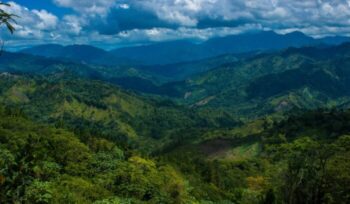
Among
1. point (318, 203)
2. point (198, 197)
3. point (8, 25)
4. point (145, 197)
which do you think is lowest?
point (198, 197)

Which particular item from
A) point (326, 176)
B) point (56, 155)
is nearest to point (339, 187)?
point (326, 176)

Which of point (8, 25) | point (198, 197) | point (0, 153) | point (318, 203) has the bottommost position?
point (198, 197)

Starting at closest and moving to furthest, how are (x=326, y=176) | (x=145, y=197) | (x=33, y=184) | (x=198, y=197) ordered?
(x=33, y=184)
(x=326, y=176)
(x=145, y=197)
(x=198, y=197)

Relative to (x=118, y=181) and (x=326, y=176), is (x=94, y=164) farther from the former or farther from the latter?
(x=326, y=176)

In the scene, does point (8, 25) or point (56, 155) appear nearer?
point (8, 25)

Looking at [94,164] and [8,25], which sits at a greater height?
[8,25]

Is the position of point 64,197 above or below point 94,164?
above

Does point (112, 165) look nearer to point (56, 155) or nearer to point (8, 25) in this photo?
point (56, 155)

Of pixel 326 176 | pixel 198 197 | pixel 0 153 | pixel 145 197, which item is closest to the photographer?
pixel 326 176

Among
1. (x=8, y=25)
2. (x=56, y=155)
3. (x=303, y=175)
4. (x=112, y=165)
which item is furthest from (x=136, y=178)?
(x=8, y=25)
